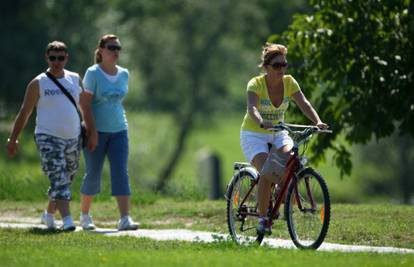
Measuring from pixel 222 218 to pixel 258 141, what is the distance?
10.7ft

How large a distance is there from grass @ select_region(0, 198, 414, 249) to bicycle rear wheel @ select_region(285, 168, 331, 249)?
4.00 ft

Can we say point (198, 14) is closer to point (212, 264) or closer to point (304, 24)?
point (304, 24)

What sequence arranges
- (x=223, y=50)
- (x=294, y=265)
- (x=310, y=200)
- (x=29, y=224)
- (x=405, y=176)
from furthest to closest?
1. (x=223, y=50)
2. (x=405, y=176)
3. (x=29, y=224)
4. (x=310, y=200)
5. (x=294, y=265)

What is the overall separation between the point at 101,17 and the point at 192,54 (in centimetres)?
588

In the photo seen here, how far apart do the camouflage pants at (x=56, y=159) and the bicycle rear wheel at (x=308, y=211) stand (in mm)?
3100

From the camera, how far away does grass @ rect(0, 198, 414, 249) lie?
11.9m

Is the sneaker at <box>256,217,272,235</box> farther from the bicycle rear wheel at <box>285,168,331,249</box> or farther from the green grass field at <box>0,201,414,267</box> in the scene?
the green grass field at <box>0,201,414,267</box>

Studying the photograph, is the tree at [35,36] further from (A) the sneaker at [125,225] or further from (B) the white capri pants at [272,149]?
(B) the white capri pants at [272,149]

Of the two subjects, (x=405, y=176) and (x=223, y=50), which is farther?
(x=223, y=50)

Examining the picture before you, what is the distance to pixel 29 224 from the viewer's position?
1383 centimetres

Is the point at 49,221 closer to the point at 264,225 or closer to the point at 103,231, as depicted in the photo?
the point at 103,231

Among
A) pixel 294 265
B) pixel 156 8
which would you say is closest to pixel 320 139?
pixel 294 265

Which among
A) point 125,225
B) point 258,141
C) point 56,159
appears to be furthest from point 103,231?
point 258,141

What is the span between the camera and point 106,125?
42.3 feet
